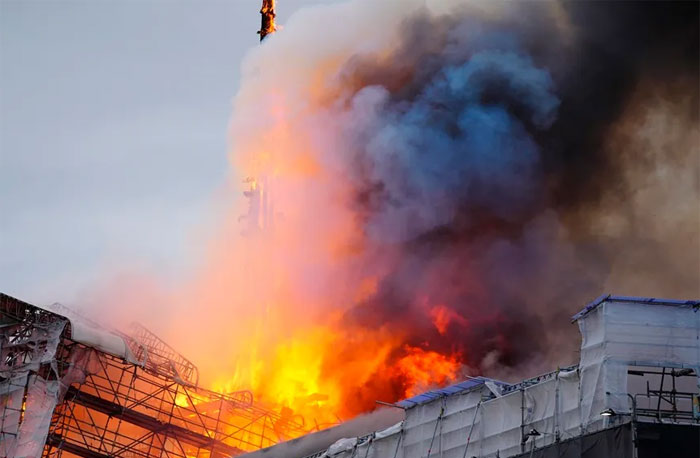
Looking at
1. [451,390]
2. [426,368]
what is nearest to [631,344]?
[451,390]

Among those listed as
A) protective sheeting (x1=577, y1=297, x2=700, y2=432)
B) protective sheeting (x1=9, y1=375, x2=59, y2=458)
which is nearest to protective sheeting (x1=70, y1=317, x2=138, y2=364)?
protective sheeting (x1=9, y1=375, x2=59, y2=458)

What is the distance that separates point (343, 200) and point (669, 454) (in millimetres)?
41184

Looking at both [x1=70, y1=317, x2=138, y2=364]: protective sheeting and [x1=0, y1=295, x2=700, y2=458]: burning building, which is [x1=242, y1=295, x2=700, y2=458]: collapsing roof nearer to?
[x1=0, y1=295, x2=700, y2=458]: burning building

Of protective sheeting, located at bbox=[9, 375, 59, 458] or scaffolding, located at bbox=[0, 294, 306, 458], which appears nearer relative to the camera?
protective sheeting, located at bbox=[9, 375, 59, 458]

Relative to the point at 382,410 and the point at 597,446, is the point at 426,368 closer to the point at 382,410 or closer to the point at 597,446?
the point at 382,410

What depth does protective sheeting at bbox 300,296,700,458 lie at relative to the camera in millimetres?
45281

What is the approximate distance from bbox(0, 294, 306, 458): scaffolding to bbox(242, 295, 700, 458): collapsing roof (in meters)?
16.2

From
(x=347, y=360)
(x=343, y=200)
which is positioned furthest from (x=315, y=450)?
(x=343, y=200)

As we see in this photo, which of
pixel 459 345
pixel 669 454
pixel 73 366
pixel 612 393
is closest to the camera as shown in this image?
pixel 669 454

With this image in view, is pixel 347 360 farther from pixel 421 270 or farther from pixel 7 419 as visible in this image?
pixel 7 419

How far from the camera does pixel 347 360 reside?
7738cm

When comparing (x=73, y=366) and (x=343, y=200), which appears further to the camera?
(x=343, y=200)

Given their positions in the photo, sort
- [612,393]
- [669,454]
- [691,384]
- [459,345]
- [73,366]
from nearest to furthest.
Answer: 1. [669,454]
2. [612,393]
3. [691,384]
4. [73,366]
5. [459,345]

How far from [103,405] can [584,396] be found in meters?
31.8
